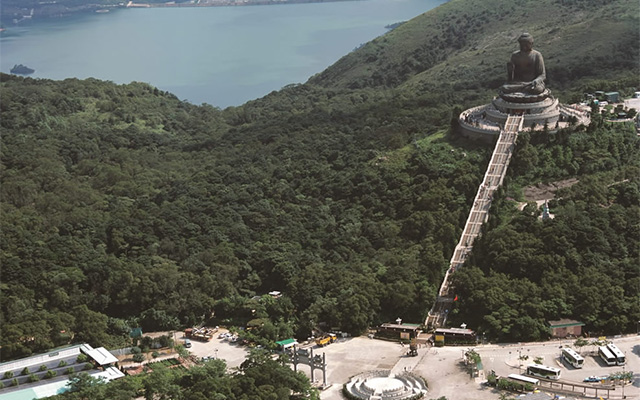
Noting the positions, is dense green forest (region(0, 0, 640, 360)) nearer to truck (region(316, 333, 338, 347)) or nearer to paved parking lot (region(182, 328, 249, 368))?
truck (region(316, 333, 338, 347))

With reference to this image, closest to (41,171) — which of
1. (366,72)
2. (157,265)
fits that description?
(157,265)

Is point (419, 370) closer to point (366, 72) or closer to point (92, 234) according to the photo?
point (92, 234)

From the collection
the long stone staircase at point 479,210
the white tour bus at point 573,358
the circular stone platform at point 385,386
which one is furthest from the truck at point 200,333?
the white tour bus at point 573,358

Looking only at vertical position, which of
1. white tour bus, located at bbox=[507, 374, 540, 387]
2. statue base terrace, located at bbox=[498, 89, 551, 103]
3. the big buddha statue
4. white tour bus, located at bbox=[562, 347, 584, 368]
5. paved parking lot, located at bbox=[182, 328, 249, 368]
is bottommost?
paved parking lot, located at bbox=[182, 328, 249, 368]

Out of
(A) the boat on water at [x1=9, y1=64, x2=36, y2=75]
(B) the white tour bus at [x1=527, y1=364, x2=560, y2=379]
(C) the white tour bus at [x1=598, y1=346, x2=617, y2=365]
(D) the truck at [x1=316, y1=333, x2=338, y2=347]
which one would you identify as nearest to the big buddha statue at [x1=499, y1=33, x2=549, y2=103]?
(D) the truck at [x1=316, y1=333, x2=338, y2=347]

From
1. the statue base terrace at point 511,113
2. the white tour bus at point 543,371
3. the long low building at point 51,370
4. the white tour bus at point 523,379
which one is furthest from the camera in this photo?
the statue base terrace at point 511,113

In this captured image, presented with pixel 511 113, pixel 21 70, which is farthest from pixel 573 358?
pixel 21 70

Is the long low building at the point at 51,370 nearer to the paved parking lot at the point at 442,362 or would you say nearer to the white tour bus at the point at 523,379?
the paved parking lot at the point at 442,362
